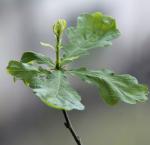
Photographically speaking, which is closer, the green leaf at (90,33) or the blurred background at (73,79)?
the green leaf at (90,33)

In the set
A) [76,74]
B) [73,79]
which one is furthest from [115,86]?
[73,79]

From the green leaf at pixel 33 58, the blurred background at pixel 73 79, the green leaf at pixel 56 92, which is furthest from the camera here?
the blurred background at pixel 73 79

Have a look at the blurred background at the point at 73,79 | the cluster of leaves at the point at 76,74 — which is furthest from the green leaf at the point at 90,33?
the blurred background at the point at 73,79

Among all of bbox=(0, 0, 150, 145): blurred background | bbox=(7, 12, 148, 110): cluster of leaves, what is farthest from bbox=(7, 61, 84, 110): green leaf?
bbox=(0, 0, 150, 145): blurred background

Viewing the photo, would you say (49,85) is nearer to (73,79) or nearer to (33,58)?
(33,58)

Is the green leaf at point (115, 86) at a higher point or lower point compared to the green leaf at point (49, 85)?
lower

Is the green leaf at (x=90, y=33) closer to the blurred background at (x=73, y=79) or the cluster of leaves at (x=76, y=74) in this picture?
the cluster of leaves at (x=76, y=74)

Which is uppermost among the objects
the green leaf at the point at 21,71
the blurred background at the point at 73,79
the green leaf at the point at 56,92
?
the green leaf at the point at 21,71
